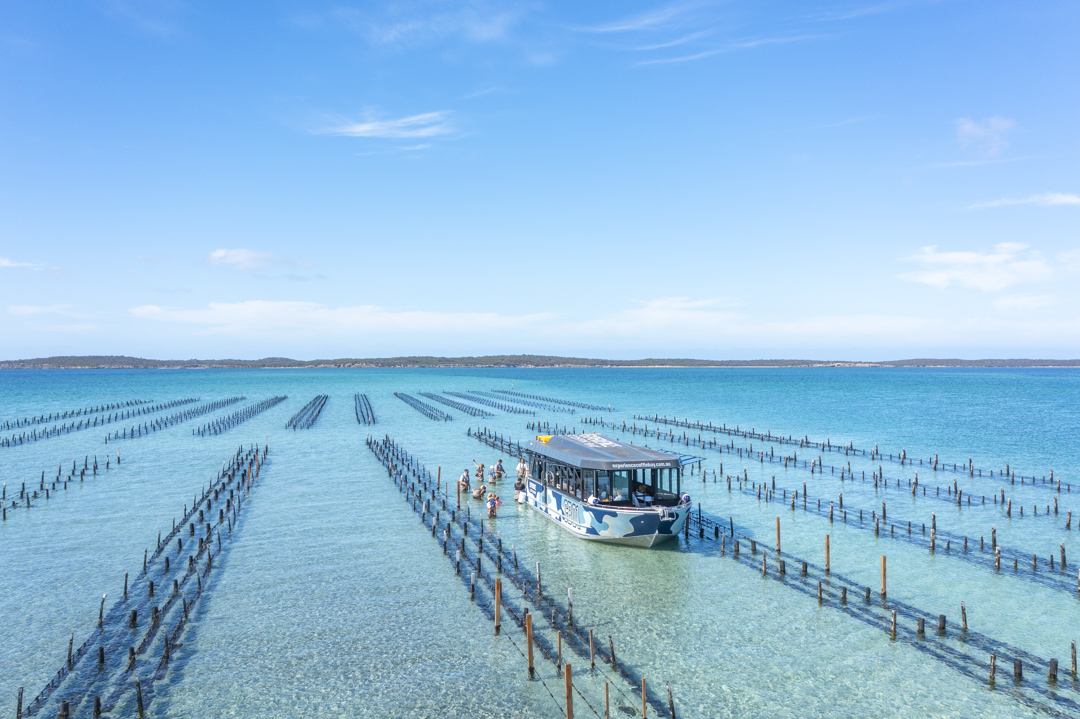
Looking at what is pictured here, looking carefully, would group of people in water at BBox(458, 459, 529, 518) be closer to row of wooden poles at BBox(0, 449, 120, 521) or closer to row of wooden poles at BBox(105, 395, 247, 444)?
row of wooden poles at BBox(0, 449, 120, 521)

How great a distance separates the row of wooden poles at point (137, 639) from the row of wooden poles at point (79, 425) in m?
50.1

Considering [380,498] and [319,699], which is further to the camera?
[380,498]

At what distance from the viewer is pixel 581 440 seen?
34.5 meters

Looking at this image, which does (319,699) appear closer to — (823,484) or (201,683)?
(201,683)

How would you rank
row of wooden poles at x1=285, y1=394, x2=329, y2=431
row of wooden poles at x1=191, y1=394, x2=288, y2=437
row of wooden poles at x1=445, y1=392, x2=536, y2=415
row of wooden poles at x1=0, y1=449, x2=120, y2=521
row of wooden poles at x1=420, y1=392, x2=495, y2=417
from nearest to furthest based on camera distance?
row of wooden poles at x1=0, y1=449, x2=120, y2=521, row of wooden poles at x1=191, y1=394, x2=288, y2=437, row of wooden poles at x1=285, y1=394, x2=329, y2=431, row of wooden poles at x1=420, y1=392, x2=495, y2=417, row of wooden poles at x1=445, y1=392, x2=536, y2=415

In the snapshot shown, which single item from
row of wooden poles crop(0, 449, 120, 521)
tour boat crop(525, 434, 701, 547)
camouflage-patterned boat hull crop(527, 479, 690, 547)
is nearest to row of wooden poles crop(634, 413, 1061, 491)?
tour boat crop(525, 434, 701, 547)

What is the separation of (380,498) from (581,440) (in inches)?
545

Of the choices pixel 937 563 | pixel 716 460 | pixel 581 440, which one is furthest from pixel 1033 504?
pixel 581 440

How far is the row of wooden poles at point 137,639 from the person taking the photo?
16172 millimetres

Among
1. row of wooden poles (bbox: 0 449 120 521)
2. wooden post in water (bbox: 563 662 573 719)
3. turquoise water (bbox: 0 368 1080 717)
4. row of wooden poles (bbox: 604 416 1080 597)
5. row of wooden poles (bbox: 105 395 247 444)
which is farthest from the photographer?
row of wooden poles (bbox: 105 395 247 444)

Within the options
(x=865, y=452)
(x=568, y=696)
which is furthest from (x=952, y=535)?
(x=865, y=452)

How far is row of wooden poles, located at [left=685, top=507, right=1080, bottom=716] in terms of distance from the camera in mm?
16812

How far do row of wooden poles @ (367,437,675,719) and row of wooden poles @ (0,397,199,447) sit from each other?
151ft

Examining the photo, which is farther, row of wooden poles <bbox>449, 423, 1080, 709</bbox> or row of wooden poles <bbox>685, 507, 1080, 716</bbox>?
row of wooden poles <bbox>449, 423, 1080, 709</bbox>
